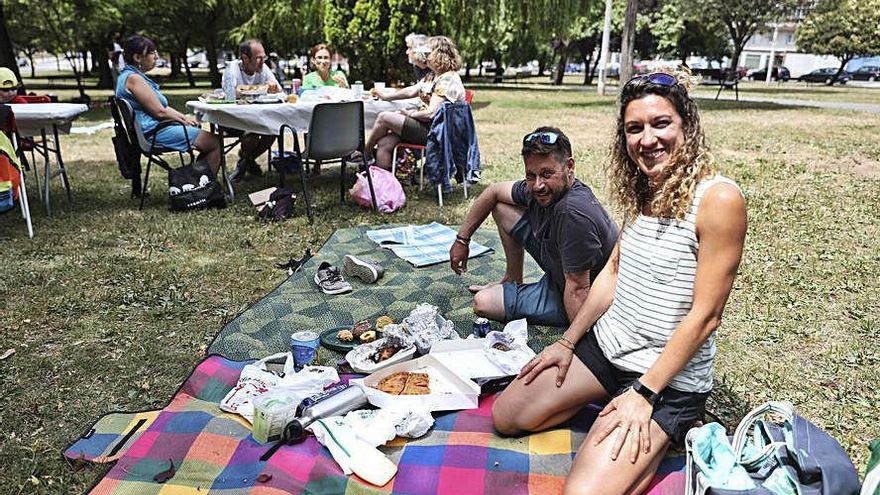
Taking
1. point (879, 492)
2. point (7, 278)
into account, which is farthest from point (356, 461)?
point (7, 278)

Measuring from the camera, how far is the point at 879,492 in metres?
1.35

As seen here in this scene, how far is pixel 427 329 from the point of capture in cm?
303

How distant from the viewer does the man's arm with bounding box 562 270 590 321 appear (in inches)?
109

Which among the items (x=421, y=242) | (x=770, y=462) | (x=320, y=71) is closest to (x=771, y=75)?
(x=320, y=71)

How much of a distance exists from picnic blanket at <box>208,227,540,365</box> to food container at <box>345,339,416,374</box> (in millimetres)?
172

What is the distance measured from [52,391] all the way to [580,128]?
1092cm

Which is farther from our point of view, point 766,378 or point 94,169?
point 94,169

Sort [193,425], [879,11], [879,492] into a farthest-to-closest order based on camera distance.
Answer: [879,11] → [193,425] → [879,492]

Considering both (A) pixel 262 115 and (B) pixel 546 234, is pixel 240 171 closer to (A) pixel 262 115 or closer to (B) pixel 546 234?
(A) pixel 262 115

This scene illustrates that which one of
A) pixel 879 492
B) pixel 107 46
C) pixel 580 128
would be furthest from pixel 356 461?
pixel 107 46

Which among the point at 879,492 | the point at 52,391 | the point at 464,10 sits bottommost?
the point at 52,391

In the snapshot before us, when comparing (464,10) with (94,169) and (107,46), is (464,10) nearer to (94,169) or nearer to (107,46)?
(94,169)

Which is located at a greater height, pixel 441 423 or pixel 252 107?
pixel 252 107

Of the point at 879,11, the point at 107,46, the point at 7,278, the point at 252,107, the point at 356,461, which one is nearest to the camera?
the point at 356,461
